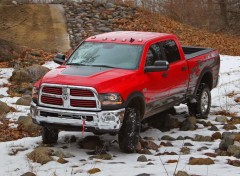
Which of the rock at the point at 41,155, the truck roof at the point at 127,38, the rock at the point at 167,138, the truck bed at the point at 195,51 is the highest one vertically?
the truck roof at the point at 127,38

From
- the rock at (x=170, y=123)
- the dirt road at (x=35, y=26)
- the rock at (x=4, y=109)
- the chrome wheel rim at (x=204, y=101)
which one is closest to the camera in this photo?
the rock at (x=170, y=123)

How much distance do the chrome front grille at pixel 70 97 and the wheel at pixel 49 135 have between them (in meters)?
0.63

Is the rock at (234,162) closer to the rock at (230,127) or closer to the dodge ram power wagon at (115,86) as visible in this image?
the dodge ram power wagon at (115,86)

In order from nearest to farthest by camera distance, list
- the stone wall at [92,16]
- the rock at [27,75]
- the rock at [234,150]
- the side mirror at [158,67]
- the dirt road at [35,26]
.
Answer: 1. the rock at [234,150]
2. the side mirror at [158,67]
3. the rock at [27,75]
4. the dirt road at [35,26]
5. the stone wall at [92,16]

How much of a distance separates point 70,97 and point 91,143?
3.53 ft

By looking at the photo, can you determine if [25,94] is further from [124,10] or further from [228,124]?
[124,10]

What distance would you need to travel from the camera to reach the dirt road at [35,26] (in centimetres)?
2225

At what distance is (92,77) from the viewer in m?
7.93

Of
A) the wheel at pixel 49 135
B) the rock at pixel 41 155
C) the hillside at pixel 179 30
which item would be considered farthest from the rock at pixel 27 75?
the hillside at pixel 179 30

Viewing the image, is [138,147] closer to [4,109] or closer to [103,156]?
[103,156]

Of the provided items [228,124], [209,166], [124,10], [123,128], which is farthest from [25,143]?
[124,10]

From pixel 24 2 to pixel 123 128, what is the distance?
70.0 ft

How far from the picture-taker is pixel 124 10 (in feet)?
93.4

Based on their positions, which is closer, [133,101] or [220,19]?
[133,101]
